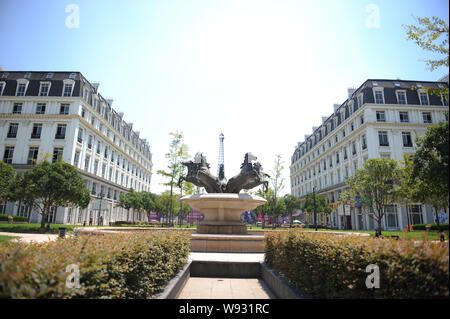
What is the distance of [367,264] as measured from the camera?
315 cm

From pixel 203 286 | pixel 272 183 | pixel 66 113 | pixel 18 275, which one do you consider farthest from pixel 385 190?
pixel 66 113

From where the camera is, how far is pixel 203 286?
6.16 meters

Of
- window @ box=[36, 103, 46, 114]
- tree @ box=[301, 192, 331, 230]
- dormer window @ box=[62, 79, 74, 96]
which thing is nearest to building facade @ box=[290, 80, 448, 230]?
tree @ box=[301, 192, 331, 230]

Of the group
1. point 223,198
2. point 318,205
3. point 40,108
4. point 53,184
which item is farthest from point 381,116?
point 40,108

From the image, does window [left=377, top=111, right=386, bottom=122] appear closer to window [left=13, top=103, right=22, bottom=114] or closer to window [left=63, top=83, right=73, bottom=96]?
window [left=63, top=83, right=73, bottom=96]

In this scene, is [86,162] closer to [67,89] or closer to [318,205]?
[67,89]

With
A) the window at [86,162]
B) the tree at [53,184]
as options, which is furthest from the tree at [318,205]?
the window at [86,162]

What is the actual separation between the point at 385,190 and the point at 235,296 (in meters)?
24.6

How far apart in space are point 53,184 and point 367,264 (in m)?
25.3

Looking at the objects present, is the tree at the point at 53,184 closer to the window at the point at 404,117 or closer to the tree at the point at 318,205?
the tree at the point at 318,205

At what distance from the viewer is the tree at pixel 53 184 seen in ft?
72.0

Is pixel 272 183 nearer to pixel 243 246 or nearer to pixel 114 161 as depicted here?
pixel 243 246

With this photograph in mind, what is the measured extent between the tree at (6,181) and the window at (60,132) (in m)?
11.6
